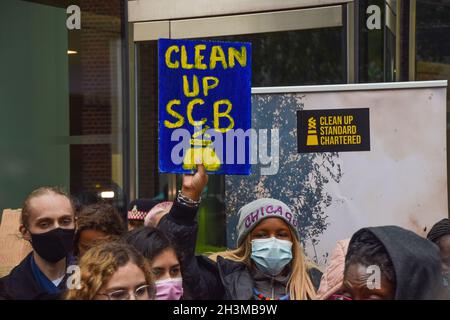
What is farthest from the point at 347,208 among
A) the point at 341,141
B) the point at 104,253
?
the point at 104,253

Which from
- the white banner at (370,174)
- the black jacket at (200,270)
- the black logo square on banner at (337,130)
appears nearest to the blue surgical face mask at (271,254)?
the black jacket at (200,270)

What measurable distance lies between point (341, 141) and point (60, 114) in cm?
342

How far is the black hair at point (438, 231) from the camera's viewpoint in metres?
5.94

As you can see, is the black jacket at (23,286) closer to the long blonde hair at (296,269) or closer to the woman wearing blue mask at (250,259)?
the woman wearing blue mask at (250,259)

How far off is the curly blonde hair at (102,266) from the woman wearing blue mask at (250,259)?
74 centimetres

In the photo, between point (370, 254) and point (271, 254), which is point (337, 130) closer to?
point (271, 254)

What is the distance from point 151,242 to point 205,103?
108 cm

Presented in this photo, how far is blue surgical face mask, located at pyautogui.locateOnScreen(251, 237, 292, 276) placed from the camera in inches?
190

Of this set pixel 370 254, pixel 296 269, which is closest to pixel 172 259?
pixel 296 269

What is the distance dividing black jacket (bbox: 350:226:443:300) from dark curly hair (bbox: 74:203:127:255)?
2.23 meters

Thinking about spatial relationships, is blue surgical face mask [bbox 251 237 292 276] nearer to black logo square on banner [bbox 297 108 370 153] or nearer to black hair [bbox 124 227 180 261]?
black hair [bbox 124 227 180 261]

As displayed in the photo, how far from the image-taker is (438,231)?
237 inches

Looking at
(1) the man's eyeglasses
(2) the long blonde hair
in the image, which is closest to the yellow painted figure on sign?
(2) the long blonde hair

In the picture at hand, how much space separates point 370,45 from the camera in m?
8.12
